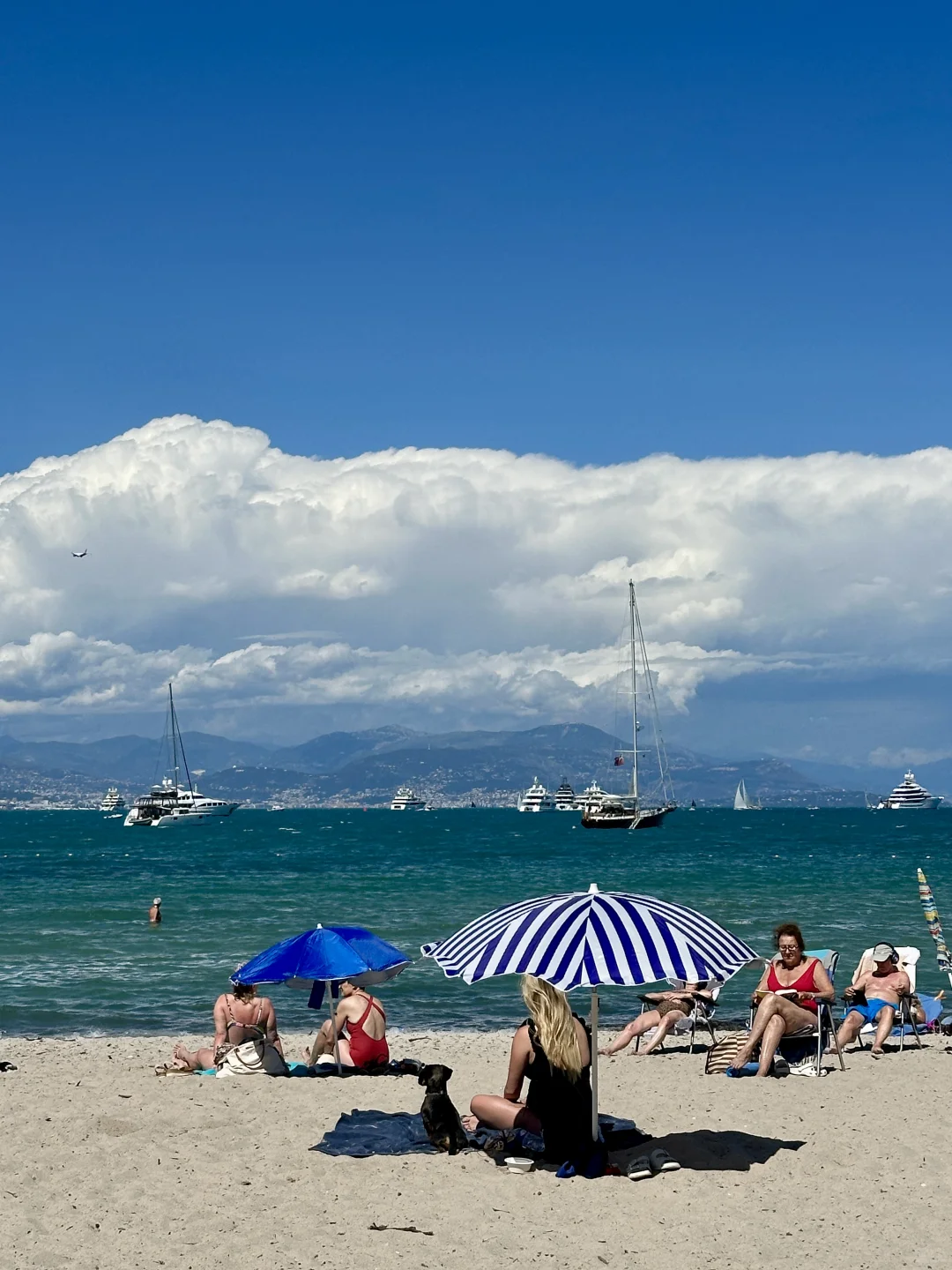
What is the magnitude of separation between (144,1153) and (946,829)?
11895 cm

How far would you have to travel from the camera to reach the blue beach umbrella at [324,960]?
1214cm

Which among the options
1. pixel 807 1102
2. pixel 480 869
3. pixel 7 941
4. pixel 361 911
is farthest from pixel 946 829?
pixel 807 1102

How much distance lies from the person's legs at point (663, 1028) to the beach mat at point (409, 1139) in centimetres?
465

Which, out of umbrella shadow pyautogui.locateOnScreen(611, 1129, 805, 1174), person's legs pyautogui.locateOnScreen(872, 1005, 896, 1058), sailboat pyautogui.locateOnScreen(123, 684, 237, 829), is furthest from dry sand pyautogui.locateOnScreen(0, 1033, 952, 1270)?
sailboat pyautogui.locateOnScreen(123, 684, 237, 829)

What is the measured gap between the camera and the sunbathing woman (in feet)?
43.0

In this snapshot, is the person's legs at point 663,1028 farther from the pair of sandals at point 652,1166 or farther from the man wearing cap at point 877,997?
the pair of sandals at point 652,1166

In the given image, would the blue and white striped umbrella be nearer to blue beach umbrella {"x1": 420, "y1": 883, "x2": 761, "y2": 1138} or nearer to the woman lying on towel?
blue beach umbrella {"x1": 420, "y1": 883, "x2": 761, "y2": 1138}

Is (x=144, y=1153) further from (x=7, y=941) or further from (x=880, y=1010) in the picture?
(x=7, y=941)

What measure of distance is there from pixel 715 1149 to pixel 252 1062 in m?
4.96

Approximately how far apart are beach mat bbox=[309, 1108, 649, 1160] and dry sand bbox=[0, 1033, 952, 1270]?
0.18 metres

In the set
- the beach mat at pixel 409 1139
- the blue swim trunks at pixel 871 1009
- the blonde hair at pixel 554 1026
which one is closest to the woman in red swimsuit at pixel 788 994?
the blue swim trunks at pixel 871 1009

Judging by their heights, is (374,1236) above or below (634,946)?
below

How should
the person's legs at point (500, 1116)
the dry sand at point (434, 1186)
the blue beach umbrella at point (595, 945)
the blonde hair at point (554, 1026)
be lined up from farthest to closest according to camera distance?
1. the person's legs at point (500, 1116)
2. the blonde hair at point (554, 1026)
3. the blue beach umbrella at point (595, 945)
4. the dry sand at point (434, 1186)

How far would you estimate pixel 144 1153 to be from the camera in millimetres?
9742
